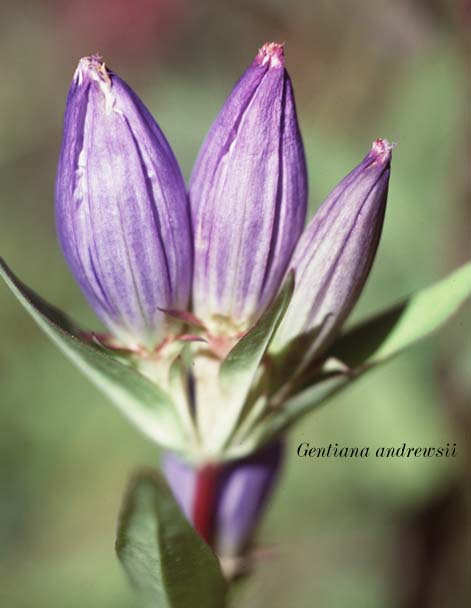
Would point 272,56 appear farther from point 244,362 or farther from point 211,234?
point 244,362

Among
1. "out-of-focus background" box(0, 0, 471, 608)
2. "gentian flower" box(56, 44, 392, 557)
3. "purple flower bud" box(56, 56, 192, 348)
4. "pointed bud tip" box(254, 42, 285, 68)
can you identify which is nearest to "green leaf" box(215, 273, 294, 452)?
"gentian flower" box(56, 44, 392, 557)

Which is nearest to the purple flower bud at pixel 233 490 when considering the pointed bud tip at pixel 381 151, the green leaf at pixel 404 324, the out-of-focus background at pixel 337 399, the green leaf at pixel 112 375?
the green leaf at pixel 112 375

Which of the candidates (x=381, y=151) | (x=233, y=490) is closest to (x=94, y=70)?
(x=381, y=151)

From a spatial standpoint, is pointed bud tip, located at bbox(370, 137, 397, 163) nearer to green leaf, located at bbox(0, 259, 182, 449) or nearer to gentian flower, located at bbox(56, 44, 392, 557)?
gentian flower, located at bbox(56, 44, 392, 557)

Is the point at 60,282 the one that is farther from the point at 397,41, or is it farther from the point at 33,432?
the point at 397,41

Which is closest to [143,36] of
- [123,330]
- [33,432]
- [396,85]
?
[396,85]
